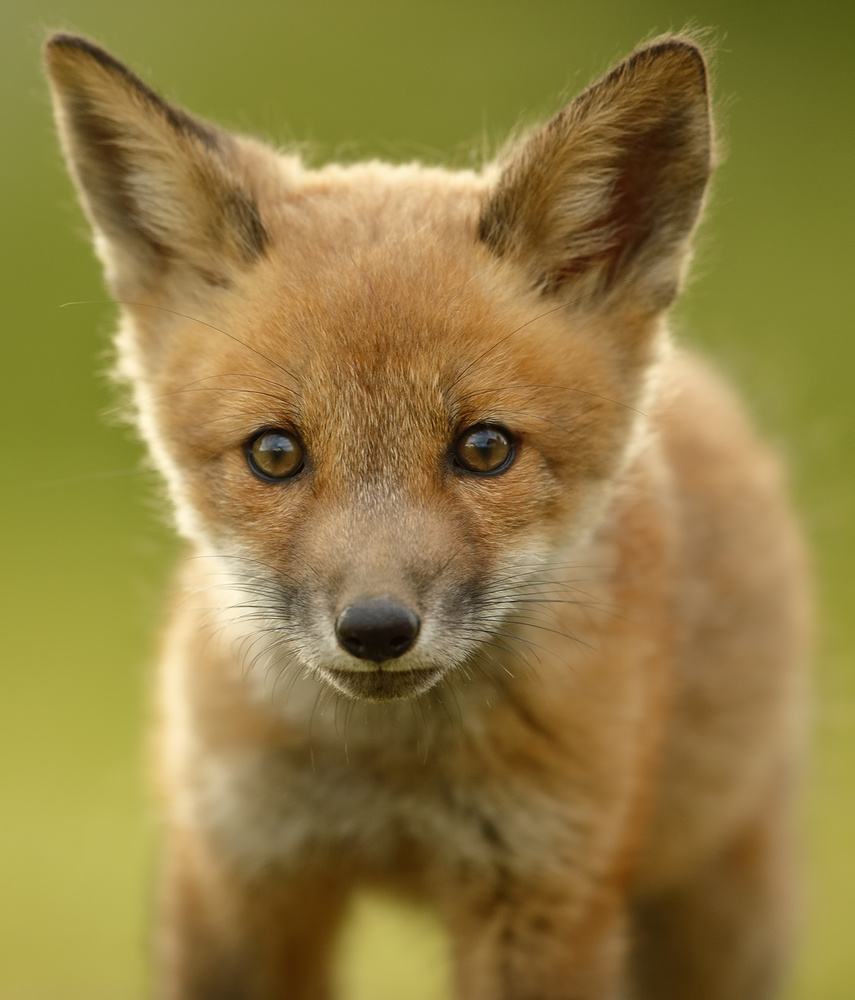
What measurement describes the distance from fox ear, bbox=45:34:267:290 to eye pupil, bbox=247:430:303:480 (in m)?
0.54

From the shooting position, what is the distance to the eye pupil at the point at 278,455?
3174mm

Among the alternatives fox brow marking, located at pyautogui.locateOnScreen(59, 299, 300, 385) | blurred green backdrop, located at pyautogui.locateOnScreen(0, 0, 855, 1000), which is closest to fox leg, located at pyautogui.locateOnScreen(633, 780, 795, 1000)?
blurred green backdrop, located at pyautogui.locateOnScreen(0, 0, 855, 1000)

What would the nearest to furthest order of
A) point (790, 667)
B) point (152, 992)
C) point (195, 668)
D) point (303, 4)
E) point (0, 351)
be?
point (195, 668), point (152, 992), point (790, 667), point (0, 351), point (303, 4)

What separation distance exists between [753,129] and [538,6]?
2016 millimetres

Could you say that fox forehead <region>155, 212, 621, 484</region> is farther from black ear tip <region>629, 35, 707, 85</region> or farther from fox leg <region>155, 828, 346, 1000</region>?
fox leg <region>155, 828, 346, 1000</region>

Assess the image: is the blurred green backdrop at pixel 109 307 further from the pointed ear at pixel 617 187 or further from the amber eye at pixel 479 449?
the amber eye at pixel 479 449

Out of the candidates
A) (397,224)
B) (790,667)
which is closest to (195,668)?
(397,224)

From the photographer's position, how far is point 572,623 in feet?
11.8

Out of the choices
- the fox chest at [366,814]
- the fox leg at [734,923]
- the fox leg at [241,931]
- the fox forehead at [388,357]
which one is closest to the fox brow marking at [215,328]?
the fox forehead at [388,357]

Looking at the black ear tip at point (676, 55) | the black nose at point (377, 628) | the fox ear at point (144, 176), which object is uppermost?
the black ear tip at point (676, 55)

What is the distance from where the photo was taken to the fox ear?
131 inches

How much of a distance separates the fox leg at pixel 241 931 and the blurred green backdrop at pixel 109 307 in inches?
55.1

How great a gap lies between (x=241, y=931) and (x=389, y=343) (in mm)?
1720

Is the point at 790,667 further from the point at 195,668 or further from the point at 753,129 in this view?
the point at 753,129
